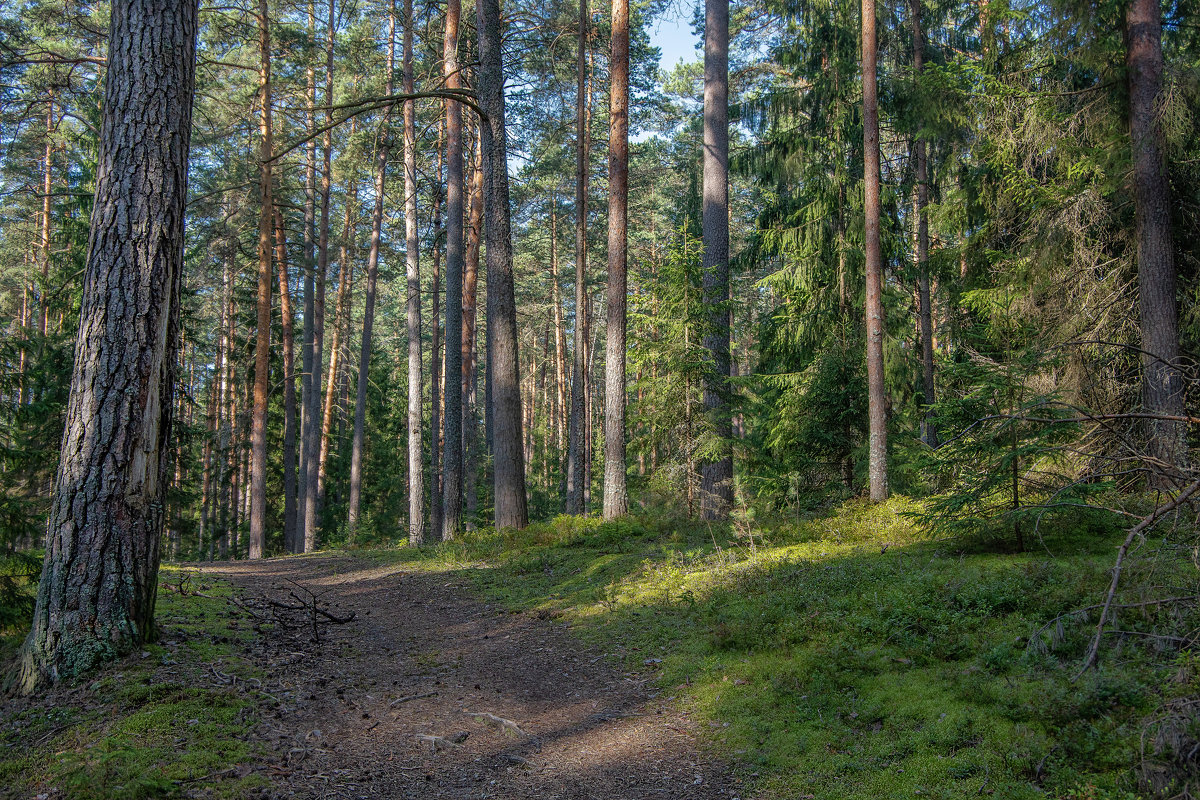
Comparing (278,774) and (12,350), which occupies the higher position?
(12,350)

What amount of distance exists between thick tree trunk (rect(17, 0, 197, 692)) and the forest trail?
4.72 feet

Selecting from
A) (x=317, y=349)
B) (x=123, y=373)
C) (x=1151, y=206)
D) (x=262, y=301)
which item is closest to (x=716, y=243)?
(x=1151, y=206)

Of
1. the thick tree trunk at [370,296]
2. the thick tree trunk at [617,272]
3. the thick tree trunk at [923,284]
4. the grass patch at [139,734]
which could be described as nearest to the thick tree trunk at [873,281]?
the thick tree trunk at [617,272]

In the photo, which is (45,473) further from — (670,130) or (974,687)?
(670,130)

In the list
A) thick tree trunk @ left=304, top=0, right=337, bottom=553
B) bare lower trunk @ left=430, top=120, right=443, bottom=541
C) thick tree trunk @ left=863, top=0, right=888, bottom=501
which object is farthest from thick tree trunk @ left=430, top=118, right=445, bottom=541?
thick tree trunk @ left=863, top=0, right=888, bottom=501

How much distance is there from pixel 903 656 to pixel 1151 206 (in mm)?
8269

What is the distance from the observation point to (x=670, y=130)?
3002 cm

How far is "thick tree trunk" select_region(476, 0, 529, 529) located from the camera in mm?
12805

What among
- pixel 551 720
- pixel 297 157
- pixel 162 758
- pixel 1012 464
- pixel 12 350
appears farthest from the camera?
pixel 297 157

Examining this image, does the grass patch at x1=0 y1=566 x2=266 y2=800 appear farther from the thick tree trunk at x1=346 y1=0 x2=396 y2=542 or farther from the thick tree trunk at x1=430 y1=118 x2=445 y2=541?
the thick tree trunk at x1=346 y1=0 x2=396 y2=542

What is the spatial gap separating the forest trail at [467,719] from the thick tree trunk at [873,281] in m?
6.56

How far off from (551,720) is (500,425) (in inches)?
331

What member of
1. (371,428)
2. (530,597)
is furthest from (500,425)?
(371,428)

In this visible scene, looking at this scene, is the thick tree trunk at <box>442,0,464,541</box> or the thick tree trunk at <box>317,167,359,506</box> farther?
the thick tree trunk at <box>317,167,359,506</box>
